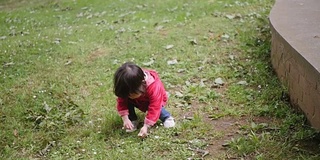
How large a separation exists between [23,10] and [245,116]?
24.4ft

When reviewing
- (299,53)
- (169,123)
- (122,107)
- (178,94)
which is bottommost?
(178,94)

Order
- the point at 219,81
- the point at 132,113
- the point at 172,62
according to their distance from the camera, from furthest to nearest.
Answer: the point at 172,62, the point at 219,81, the point at 132,113

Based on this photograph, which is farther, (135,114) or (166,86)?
(166,86)

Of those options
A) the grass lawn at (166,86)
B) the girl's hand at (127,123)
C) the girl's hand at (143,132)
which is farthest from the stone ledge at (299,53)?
the girl's hand at (127,123)

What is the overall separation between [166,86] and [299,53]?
1537 millimetres

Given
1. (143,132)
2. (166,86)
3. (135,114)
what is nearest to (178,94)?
(166,86)

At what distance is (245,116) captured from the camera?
367 cm

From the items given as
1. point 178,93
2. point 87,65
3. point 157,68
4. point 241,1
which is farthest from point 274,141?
point 241,1

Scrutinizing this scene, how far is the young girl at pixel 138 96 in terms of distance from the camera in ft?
10.6

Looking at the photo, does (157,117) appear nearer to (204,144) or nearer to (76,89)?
(204,144)

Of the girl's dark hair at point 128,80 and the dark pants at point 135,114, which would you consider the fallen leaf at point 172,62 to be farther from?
the girl's dark hair at point 128,80

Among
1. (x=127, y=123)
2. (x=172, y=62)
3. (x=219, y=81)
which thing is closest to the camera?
(x=127, y=123)

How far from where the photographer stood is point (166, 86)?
14.7 ft

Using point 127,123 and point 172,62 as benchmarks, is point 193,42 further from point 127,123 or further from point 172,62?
point 127,123
